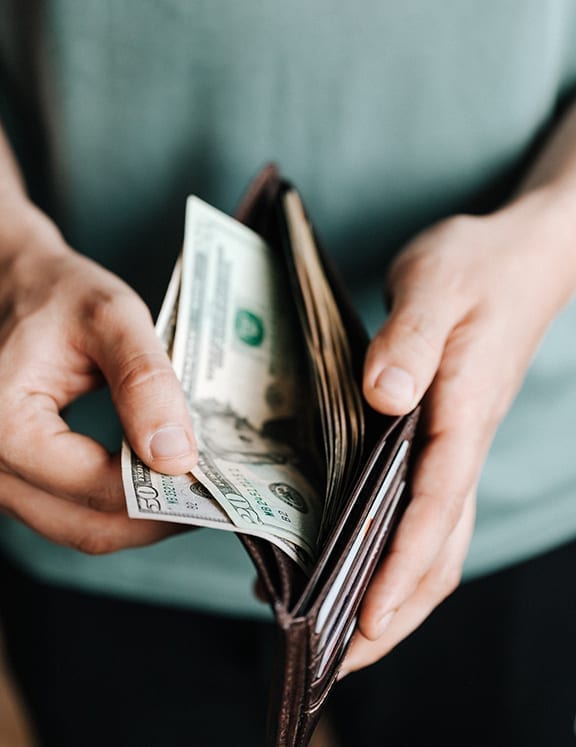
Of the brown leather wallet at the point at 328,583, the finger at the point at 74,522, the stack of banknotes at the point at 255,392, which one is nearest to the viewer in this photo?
the brown leather wallet at the point at 328,583

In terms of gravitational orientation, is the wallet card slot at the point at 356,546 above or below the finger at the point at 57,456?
above

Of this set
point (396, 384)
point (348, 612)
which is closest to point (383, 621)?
point (348, 612)

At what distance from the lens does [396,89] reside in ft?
2.51

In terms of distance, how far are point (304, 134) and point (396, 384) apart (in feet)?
1.20

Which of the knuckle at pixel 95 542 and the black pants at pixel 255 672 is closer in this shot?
the knuckle at pixel 95 542

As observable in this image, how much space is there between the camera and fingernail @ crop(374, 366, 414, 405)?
21.8 inches

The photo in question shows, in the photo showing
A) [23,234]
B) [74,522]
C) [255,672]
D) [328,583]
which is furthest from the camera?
[255,672]

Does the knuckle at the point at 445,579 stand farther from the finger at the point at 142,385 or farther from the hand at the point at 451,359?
the finger at the point at 142,385

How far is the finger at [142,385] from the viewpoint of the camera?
0.53m

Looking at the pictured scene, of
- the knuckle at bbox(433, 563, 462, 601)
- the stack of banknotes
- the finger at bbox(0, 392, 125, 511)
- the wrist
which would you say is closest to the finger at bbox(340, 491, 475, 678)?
the knuckle at bbox(433, 563, 462, 601)

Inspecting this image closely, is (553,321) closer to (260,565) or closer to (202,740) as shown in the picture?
(260,565)

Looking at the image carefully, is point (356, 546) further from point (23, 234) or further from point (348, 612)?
point (23, 234)

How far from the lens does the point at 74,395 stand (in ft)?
2.15

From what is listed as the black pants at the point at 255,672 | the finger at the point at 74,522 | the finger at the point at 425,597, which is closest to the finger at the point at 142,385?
the finger at the point at 74,522
